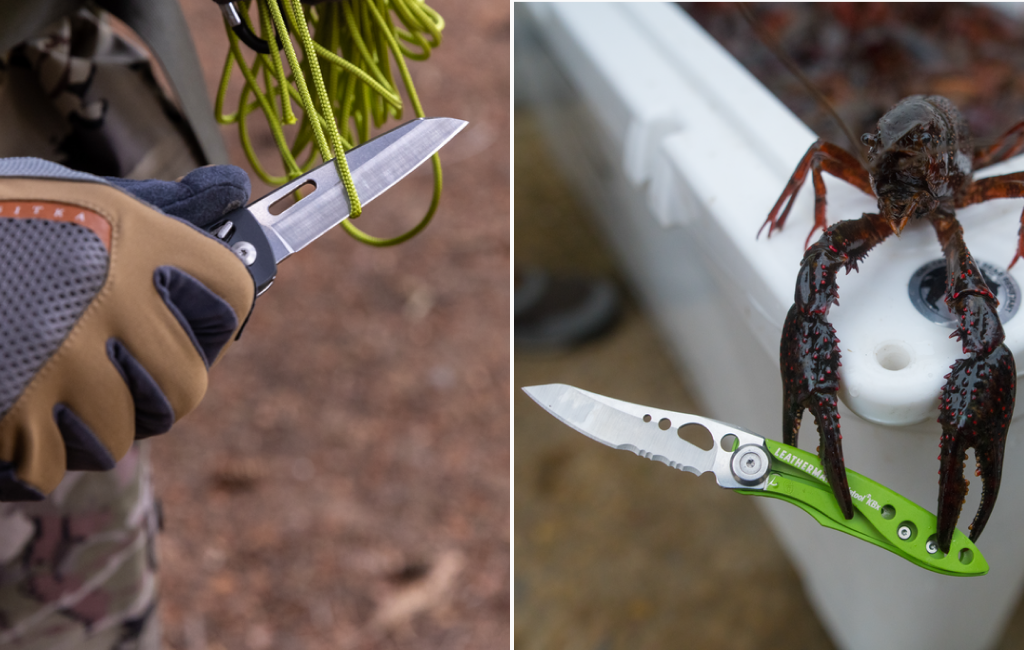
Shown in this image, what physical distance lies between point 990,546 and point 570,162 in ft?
4.93

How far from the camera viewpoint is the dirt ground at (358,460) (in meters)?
1.54

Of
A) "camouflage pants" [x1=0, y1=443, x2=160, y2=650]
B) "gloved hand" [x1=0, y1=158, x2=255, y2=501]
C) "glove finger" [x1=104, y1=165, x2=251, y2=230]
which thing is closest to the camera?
"gloved hand" [x1=0, y1=158, x2=255, y2=501]

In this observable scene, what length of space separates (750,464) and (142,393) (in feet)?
1.62

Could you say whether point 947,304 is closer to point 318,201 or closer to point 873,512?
point 873,512

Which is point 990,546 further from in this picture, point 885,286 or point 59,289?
point 59,289

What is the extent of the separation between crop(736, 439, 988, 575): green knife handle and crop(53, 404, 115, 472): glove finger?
0.52 m

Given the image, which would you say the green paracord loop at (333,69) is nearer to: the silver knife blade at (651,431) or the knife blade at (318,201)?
the knife blade at (318,201)

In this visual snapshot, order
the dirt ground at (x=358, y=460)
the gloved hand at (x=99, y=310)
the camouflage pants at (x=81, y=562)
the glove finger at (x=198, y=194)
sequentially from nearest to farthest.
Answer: the gloved hand at (x=99, y=310) → the glove finger at (x=198, y=194) → the camouflage pants at (x=81, y=562) → the dirt ground at (x=358, y=460)

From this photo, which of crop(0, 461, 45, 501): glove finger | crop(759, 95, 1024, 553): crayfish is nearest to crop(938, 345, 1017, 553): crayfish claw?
crop(759, 95, 1024, 553): crayfish

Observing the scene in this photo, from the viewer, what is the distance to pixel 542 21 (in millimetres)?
1560

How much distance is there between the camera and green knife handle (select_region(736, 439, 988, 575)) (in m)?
0.62

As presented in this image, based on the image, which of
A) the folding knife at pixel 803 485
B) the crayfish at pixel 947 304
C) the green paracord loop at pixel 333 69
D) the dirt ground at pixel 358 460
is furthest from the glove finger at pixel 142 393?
the dirt ground at pixel 358 460

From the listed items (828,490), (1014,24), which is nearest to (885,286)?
(828,490)

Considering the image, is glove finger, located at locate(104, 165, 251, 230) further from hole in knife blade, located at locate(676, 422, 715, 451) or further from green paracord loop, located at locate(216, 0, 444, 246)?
hole in knife blade, located at locate(676, 422, 715, 451)
